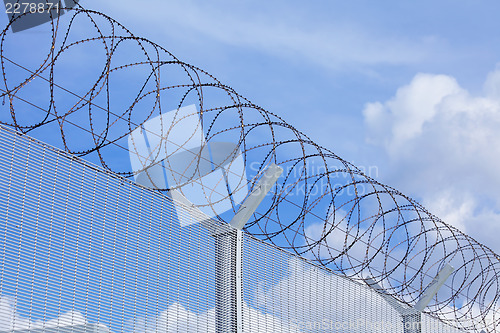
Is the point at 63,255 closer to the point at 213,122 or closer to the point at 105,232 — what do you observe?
the point at 105,232

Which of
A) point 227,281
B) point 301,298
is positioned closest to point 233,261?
point 227,281

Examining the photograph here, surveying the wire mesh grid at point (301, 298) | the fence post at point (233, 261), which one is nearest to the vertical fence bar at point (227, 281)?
the fence post at point (233, 261)

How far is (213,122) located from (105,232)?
90.1 inches

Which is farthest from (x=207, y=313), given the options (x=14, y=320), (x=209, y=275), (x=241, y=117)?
(x=14, y=320)

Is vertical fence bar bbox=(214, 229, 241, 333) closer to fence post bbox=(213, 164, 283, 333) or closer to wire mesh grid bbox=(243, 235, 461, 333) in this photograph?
fence post bbox=(213, 164, 283, 333)

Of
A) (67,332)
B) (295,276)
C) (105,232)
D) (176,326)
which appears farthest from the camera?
(295,276)

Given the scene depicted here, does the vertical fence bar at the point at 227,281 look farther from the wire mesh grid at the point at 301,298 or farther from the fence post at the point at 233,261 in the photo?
the wire mesh grid at the point at 301,298

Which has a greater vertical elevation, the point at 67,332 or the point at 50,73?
the point at 50,73

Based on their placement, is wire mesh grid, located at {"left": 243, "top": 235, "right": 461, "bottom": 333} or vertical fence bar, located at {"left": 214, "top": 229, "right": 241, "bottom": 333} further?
wire mesh grid, located at {"left": 243, "top": 235, "right": 461, "bottom": 333}

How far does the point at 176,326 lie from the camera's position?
9352 mm

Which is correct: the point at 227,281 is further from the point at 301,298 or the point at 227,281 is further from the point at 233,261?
the point at 301,298

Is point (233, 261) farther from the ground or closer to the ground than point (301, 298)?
farther from the ground

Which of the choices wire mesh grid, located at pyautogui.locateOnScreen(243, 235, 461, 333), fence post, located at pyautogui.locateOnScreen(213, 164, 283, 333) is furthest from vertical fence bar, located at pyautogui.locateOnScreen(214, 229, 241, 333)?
wire mesh grid, located at pyautogui.locateOnScreen(243, 235, 461, 333)

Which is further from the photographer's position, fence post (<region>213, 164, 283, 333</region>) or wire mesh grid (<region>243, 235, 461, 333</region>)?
wire mesh grid (<region>243, 235, 461, 333</region>)
